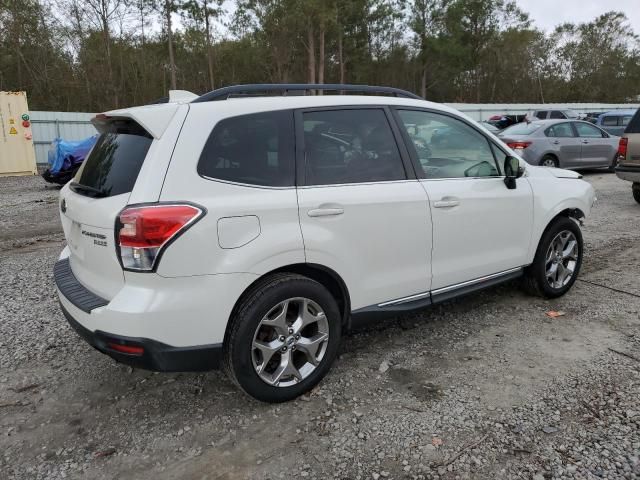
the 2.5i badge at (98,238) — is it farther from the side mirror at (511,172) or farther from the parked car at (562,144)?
the parked car at (562,144)

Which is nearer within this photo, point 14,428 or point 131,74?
point 14,428

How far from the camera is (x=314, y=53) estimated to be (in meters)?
38.2

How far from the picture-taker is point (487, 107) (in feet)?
102

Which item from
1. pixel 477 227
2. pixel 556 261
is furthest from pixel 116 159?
pixel 556 261

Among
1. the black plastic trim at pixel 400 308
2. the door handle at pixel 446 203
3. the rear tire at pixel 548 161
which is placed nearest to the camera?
the black plastic trim at pixel 400 308

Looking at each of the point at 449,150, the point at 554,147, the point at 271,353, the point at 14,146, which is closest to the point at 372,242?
the point at 271,353

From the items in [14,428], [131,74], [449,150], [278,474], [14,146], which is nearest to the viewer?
[278,474]

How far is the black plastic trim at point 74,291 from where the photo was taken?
2.65 metres

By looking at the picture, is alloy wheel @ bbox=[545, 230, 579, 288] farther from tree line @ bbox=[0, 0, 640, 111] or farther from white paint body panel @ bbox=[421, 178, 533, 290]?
tree line @ bbox=[0, 0, 640, 111]

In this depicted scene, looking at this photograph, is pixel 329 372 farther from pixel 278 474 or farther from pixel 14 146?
pixel 14 146

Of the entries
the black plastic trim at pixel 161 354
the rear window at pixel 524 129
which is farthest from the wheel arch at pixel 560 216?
the rear window at pixel 524 129

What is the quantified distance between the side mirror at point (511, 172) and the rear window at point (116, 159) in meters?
2.64

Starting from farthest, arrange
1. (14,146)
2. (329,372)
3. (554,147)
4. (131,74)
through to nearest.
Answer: (131,74) < (14,146) < (554,147) < (329,372)

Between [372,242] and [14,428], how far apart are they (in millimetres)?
2295
